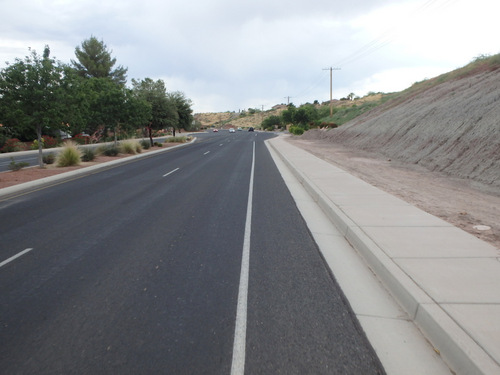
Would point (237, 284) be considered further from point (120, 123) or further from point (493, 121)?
point (120, 123)

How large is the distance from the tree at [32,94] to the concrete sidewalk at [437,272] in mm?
15069

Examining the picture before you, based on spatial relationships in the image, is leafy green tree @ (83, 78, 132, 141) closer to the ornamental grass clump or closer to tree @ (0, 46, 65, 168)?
the ornamental grass clump

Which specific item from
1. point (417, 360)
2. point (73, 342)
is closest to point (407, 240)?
point (417, 360)

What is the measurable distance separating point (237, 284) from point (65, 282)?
234cm

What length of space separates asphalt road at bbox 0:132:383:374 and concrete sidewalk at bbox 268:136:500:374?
2.24 feet

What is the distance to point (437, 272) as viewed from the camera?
4160mm

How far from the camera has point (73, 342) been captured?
319 cm

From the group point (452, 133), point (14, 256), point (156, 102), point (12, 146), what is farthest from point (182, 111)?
point (14, 256)

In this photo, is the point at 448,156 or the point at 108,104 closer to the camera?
the point at 448,156

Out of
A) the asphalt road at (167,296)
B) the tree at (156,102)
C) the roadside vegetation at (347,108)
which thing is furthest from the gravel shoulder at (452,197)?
the tree at (156,102)

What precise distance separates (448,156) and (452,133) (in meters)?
2.13

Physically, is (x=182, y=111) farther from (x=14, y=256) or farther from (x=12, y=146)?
(x=14, y=256)

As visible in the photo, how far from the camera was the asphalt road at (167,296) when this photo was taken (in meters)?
2.95

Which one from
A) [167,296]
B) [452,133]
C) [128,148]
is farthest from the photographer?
[128,148]
